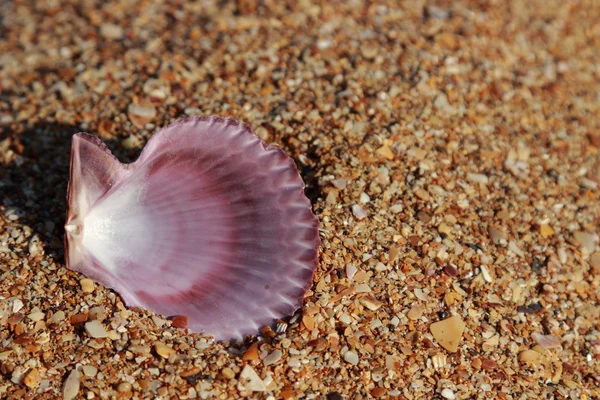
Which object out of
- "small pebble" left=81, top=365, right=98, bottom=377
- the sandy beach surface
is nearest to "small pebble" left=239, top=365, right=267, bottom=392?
the sandy beach surface

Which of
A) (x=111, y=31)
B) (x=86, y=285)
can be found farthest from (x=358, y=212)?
(x=111, y=31)

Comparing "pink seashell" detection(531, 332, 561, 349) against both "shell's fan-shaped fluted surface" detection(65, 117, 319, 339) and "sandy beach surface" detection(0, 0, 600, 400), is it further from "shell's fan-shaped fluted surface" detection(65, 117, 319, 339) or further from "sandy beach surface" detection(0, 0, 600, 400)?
"shell's fan-shaped fluted surface" detection(65, 117, 319, 339)

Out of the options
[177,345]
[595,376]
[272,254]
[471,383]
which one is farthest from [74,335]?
[595,376]

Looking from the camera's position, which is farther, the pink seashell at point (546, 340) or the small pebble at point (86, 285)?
the pink seashell at point (546, 340)

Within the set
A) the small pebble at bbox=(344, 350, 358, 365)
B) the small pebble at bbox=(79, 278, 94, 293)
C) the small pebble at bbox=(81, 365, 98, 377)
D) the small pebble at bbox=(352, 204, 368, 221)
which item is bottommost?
the small pebble at bbox=(344, 350, 358, 365)

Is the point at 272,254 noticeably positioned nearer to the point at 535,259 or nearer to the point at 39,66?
the point at 535,259

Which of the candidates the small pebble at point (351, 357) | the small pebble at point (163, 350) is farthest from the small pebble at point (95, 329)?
the small pebble at point (351, 357)

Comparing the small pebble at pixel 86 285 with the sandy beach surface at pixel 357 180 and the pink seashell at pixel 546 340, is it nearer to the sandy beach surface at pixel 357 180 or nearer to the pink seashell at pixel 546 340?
the sandy beach surface at pixel 357 180
